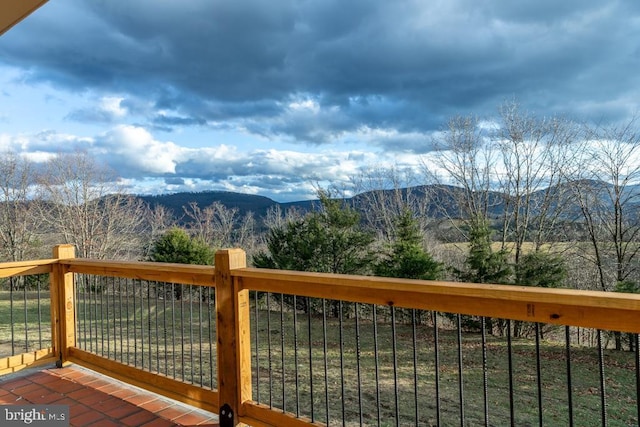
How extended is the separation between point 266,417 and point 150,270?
1.25 meters

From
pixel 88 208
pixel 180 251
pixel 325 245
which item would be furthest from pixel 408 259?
pixel 88 208

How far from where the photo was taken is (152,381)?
2.63 m

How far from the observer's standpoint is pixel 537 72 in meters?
11.2

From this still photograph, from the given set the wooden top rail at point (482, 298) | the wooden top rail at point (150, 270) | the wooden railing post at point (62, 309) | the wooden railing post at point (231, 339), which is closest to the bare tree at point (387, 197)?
the wooden railing post at point (62, 309)

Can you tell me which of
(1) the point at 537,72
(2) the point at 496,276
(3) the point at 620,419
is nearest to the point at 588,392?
(3) the point at 620,419

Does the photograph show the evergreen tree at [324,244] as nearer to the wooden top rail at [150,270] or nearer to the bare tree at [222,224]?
the bare tree at [222,224]

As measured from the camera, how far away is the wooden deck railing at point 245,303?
1.29 meters

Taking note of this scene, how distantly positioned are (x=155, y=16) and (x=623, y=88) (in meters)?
11.5

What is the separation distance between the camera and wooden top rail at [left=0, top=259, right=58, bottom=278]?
309 centimetres

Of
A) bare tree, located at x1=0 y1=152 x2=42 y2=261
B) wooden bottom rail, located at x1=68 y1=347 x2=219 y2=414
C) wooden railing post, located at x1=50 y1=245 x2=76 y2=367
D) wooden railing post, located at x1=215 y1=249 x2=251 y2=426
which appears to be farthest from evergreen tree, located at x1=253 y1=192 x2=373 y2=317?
bare tree, located at x1=0 y1=152 x2=42 y2=261

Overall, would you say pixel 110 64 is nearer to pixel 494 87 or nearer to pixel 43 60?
pixel 43 60

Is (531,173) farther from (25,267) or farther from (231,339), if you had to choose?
(25,267)

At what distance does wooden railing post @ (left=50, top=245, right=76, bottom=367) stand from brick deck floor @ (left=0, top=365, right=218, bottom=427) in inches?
8.0

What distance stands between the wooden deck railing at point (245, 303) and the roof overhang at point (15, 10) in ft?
5.41
